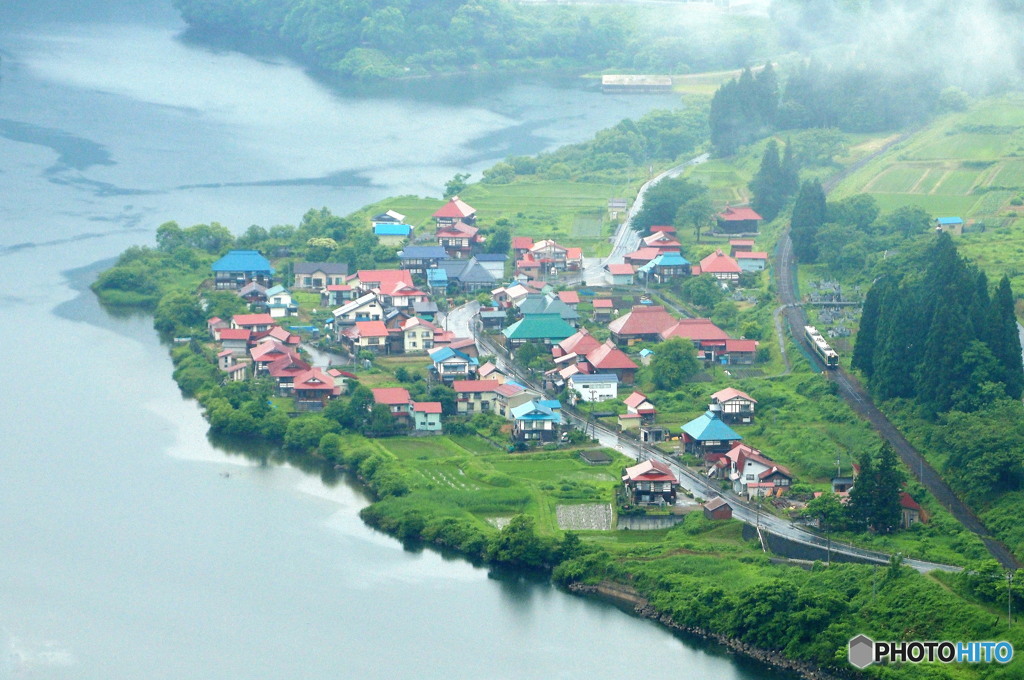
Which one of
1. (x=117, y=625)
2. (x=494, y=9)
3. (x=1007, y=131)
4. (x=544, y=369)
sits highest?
(x=494, y=9)

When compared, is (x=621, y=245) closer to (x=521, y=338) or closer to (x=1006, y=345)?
(x=521, y=338)

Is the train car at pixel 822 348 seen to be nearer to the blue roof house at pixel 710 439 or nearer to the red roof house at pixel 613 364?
the red roof house at pixel 613 364

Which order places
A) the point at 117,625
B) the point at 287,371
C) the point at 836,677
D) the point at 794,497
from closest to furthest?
1. the point at 836,677
2. the point at 117,625
3. the point at 794,497
4. the point at 287,371

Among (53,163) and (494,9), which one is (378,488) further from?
(494,9)

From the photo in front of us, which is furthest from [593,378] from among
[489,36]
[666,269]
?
[489,36]

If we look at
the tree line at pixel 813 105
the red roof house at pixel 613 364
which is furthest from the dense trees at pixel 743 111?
the red roof house at pixel 613 364

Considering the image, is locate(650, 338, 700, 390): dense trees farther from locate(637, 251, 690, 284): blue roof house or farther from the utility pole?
the utility pole

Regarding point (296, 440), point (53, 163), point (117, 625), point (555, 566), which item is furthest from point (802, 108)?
point (117, 625)
